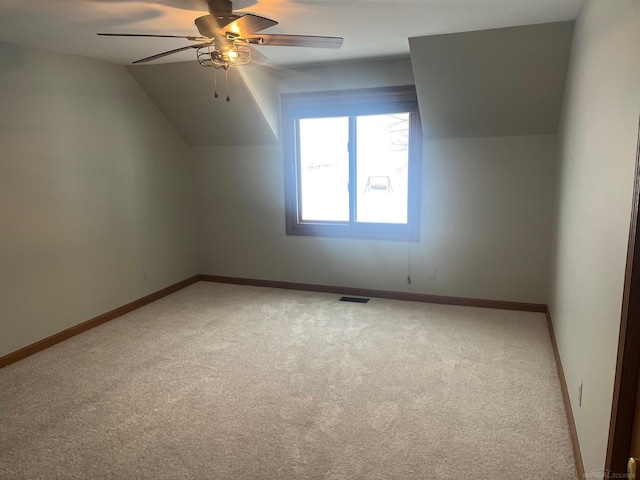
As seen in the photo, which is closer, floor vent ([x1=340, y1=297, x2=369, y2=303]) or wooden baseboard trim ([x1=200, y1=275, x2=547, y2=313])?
wooden baseboard trim ([x1=200, y1=275, x2=547, y2=313])

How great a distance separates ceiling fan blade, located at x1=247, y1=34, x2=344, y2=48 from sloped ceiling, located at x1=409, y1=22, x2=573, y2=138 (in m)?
1.00

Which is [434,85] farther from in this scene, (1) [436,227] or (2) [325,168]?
(2) [325,168]

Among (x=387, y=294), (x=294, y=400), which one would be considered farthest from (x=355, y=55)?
(x=294, y=400)

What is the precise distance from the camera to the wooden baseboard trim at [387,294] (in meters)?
4.03

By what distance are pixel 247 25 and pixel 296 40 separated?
0.32m

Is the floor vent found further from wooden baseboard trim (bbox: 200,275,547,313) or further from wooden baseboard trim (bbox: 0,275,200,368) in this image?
wooden baseboard trim (bbox: 0,275,200,368)

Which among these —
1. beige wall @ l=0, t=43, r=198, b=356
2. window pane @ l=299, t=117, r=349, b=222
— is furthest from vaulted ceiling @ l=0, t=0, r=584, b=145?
window pane @ l=299, t=117, r=349, b=222

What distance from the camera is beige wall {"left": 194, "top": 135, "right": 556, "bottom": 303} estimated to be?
3875mm

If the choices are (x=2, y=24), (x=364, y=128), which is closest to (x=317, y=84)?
(x=364, y=128)

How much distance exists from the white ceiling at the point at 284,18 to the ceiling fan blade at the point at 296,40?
0.19 metres

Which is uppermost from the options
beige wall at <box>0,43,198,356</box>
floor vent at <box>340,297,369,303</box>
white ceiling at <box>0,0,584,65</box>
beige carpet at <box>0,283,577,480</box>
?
white ceiling at <box>0,0,584,65</box>

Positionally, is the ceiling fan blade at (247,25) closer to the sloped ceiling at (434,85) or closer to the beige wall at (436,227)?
the sloped ceiling at (434,85)

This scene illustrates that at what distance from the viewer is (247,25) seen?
2.22 metres

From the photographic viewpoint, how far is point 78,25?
2758mm
